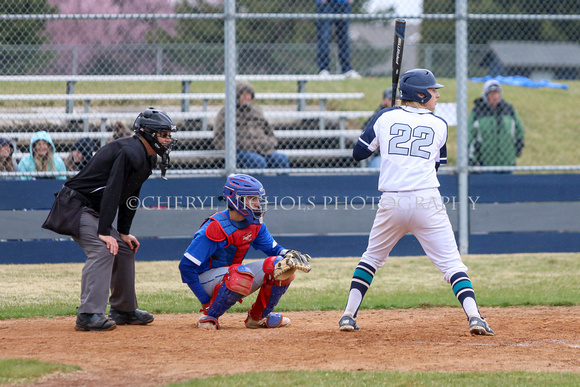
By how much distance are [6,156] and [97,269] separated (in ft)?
13.4

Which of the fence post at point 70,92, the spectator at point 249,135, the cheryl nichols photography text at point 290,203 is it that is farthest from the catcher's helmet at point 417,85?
the fence post at point 70,92

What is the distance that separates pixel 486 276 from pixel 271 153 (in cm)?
317

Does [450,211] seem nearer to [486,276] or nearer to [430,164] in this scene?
[486,276]

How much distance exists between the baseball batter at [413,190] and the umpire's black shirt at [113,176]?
1.69m

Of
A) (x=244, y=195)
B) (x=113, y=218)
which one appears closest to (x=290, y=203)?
(x=244, y=195)

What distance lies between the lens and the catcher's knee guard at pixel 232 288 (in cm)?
512

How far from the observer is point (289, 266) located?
5.08m

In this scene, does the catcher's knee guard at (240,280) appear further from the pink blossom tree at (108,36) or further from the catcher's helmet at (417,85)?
the pink blossom tree at (108,36)

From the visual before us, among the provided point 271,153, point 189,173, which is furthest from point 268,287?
point 271,153

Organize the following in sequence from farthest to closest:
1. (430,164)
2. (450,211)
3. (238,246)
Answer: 1. (450,211)
2. (238,246)
3. (430,164)

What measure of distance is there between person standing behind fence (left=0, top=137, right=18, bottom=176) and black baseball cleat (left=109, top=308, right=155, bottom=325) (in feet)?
12.6

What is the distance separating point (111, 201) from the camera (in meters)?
5.30

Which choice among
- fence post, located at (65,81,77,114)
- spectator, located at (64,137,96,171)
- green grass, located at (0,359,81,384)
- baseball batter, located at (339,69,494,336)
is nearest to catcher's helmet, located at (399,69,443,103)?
baseball batter, located at (339,69,494,336)

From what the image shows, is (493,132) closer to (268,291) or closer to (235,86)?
(235,86)
